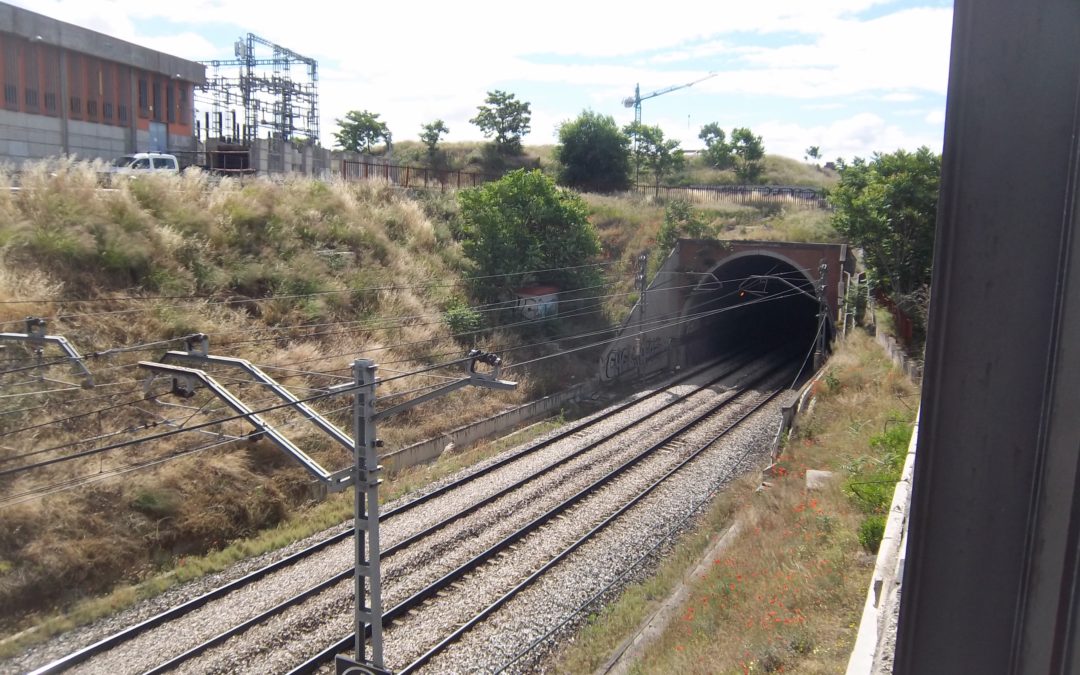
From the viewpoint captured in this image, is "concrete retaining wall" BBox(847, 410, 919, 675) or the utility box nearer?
"concrete retaining wall" BBox(847, 410, 919, 675)

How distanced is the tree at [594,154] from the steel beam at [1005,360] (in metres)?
46.1

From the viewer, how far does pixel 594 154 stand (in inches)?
1908

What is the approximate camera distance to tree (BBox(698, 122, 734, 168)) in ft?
195

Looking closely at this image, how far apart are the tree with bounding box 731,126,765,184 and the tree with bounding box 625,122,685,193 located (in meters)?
6.94

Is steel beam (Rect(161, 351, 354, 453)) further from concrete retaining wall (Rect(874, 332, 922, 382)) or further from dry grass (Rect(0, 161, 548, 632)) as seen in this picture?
concrete retaining wall (Rect(874, 332, 922, 382))

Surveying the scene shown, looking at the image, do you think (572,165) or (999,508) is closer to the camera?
(999,508)

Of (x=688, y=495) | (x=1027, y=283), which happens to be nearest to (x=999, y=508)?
(x=1027, y=283)

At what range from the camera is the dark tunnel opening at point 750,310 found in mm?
32938

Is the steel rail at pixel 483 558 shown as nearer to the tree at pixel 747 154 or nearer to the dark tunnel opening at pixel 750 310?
the dark tunnel opening at pixel 750 310

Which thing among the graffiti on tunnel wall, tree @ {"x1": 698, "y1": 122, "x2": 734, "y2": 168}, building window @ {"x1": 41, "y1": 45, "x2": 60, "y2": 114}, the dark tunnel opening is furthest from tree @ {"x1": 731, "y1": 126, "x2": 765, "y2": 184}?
building window @ {"x1": 41, "y1": 45, "x2": 60, "y2": 114}

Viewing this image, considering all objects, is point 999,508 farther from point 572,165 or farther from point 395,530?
point 572,165

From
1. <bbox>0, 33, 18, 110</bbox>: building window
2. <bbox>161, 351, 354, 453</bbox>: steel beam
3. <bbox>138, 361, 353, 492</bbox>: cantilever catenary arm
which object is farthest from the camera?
<bbox>0, 33, 18, 110</bbox>: building window

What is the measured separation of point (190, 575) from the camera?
1202 cm

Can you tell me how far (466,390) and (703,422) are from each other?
682 centimetres
